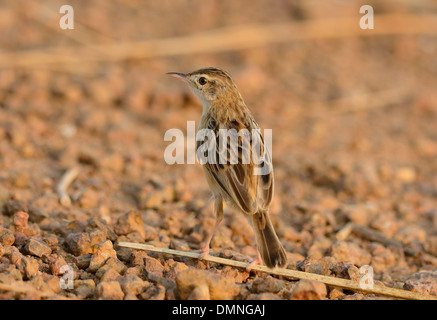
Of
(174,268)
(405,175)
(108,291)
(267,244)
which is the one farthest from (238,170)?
(405,175)

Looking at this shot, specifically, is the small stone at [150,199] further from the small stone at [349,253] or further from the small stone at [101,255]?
the small stone at [349,253]

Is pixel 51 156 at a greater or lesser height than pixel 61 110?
lesser

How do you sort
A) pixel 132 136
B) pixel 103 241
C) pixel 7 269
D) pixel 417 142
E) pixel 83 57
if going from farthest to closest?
pixel 83 57 → pixel 417 142 → pixel 132 136 → pixel 103 241 → pixel 7 269

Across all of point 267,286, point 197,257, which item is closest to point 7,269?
point 197,257

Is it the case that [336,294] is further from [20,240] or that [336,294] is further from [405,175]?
[405,175]

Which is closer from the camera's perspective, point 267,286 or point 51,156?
point 267,286

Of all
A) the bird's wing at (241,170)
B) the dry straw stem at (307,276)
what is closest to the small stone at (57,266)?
the dry straw stem at (307,276)
